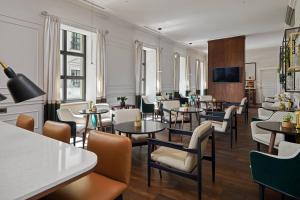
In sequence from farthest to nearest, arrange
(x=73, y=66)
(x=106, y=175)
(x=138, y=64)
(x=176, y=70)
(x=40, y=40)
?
1. (x=176, y=70)
2. (x=138, y=64)
3. (x=73, y=66)
4. (x=40, y=40)
5. (x=106, y=175)

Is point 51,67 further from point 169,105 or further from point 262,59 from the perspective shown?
point 262,59

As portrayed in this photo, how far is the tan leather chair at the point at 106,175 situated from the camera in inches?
50.0

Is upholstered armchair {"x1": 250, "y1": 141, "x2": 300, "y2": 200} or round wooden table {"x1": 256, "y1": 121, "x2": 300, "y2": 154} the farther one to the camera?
round wooden table {"x1": 256, "y1": 121, "x2": 300, "y2": 154}

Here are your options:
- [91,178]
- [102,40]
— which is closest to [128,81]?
[102,40]

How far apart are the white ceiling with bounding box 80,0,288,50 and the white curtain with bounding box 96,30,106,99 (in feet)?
2.64

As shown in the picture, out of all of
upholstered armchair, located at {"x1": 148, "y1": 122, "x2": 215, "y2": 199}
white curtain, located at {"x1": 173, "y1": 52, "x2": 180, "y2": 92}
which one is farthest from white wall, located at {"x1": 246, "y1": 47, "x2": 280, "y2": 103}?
upholstered armchair, located at {"x1": 148, "y1": 122, "x2": 215, "y2": 199}

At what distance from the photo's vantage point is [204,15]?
243 inches

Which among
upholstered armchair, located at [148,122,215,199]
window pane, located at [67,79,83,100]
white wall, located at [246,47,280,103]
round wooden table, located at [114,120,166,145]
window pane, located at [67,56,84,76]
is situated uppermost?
white wall, located at [246,47,280,103]

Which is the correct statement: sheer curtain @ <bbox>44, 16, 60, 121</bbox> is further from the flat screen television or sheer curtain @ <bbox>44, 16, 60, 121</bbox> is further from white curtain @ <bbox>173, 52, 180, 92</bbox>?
the flat screen television

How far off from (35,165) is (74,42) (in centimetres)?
541

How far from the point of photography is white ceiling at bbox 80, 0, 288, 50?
17.4 ft

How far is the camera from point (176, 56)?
10.0 meters

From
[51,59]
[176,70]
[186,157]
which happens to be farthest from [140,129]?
[176,70]

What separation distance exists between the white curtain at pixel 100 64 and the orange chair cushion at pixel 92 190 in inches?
180
